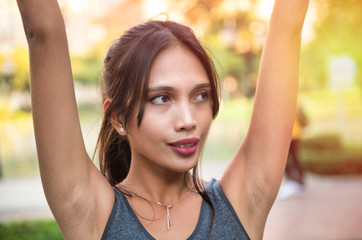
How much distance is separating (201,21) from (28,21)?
1110 cm

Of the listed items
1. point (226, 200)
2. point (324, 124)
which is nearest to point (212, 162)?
point (324, 124)

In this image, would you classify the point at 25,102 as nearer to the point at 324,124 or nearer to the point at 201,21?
the point at 201,21

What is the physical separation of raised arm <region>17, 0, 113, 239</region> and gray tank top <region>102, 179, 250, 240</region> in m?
0.06

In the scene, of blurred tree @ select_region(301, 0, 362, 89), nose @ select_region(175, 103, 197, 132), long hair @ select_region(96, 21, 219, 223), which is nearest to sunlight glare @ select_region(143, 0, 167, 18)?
blurred tree @ select_region(301, 0, 362, 89)

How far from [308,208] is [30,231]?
4.03 metres

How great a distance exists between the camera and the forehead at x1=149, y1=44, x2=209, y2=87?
1.35 m

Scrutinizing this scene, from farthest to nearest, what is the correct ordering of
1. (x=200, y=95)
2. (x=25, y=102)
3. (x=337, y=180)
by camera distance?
(x=25, y=102)
(x=337, y=180)
(x=200, y=95)

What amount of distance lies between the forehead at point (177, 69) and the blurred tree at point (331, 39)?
11.6 metres

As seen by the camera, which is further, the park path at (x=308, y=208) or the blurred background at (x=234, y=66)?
the blurred background at (x=234, y=66)

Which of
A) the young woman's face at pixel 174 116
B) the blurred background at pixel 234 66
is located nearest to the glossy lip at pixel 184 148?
the young woman's face at pixel 174 116

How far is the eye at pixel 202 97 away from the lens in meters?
1.39

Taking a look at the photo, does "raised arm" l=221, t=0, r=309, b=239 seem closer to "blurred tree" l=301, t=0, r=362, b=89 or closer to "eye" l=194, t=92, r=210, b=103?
"eye" l=194, t=92, r=210, b=103

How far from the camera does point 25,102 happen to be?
11336 mm

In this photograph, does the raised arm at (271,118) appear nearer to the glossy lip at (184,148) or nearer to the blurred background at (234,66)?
the glossy lip at (184,148)
